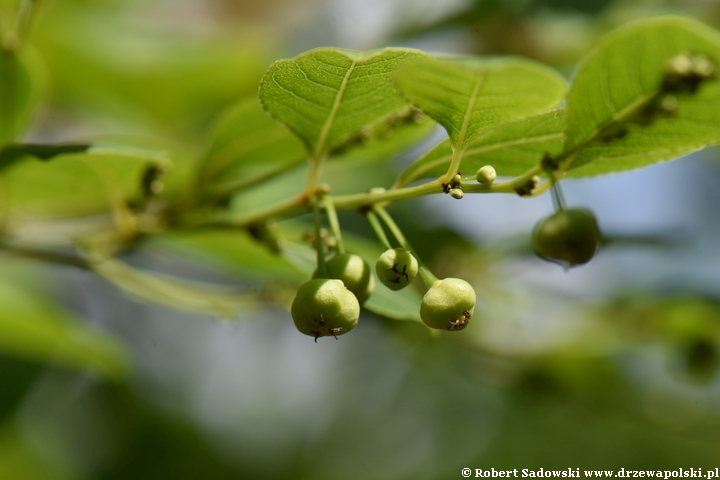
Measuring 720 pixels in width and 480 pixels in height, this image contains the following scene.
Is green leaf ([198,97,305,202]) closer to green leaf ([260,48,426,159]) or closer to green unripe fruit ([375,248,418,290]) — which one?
green leaf ([260,48,426,159])

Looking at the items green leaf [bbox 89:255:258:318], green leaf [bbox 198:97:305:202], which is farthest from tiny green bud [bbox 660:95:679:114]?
green leaf [bbox 89:255:258:318]

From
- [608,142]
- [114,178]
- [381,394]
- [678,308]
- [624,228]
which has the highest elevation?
[608,142]

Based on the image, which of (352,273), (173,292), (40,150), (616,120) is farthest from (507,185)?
(173,292)

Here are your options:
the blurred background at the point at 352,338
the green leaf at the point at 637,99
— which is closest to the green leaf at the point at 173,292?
the blurred background at the point at 352,338

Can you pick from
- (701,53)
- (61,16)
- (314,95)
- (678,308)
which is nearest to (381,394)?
(678,308)

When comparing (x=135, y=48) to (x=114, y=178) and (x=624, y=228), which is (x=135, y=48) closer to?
(x=114, y=178)

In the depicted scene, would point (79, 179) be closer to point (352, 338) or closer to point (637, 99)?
point (637, 99)
